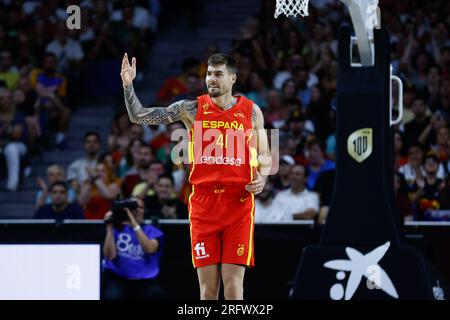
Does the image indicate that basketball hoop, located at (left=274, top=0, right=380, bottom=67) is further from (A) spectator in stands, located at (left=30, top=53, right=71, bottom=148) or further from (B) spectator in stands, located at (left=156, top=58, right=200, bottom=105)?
(A) spectator in stands, located at (left=30, top=53, right=71, bottom=148)

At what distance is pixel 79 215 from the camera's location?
47.4 feet

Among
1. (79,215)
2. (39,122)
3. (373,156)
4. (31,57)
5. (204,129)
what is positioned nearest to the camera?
(204,129)

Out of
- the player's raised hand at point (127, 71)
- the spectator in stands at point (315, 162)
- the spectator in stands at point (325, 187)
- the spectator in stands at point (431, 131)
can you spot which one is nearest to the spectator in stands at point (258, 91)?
the spectator in stands at point (315, 162)

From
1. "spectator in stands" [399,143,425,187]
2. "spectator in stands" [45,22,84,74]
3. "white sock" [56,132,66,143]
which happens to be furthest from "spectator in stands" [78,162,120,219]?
"spectator in stands" [399,143,425,187]

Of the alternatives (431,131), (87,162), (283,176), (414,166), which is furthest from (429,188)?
(87,162)

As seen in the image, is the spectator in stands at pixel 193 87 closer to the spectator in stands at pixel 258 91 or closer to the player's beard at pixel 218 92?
the spectator in stands at pixel 258 91

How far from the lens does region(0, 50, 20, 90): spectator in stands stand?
709 inches

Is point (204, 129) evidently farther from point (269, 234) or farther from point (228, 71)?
point (269, 234)

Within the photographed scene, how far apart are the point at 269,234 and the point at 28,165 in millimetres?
5283

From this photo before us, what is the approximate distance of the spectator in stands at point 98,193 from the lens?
15047 mm

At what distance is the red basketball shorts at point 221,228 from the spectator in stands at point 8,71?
30.6 feet

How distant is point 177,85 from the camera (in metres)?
17.5

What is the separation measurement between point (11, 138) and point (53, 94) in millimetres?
1087

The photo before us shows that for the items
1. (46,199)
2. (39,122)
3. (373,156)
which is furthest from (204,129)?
(39,122)
